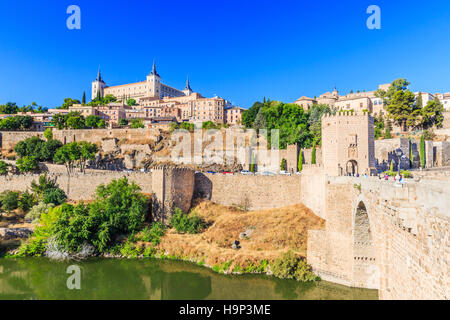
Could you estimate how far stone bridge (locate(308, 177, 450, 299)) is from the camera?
547 cm

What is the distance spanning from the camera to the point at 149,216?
24156mm

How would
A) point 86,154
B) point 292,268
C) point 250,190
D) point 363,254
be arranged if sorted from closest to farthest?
point 363,254, point 292,268, point 250,190, point 86,154

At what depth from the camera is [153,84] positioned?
100m

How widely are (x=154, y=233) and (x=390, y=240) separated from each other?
1688 centimetres

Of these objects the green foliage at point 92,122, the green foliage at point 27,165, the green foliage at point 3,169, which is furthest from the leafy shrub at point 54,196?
the green foliage at point 92,122

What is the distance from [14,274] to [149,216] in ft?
29.3

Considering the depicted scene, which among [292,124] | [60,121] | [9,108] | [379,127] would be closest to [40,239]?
[292,124]

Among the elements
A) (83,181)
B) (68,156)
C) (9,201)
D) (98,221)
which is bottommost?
(98,221)

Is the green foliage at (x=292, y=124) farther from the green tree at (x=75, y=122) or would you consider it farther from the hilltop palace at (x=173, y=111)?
the green tree at (x=75, y=122)

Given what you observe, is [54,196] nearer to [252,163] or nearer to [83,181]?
→ [83,181]

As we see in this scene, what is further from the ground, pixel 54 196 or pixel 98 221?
pixel 54 196

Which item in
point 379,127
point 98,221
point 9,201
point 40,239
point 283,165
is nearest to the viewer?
point 40,239
